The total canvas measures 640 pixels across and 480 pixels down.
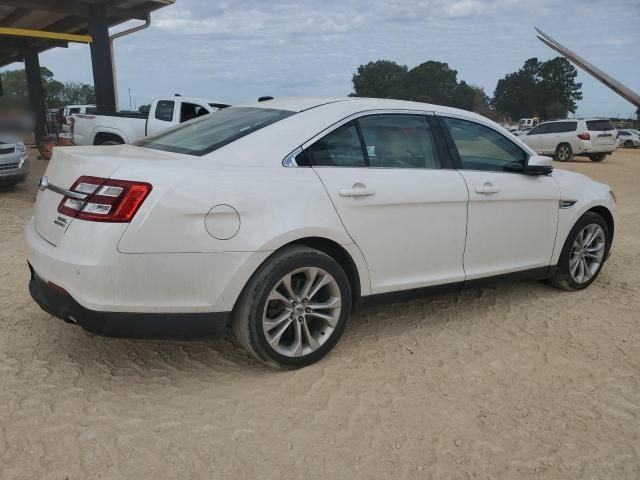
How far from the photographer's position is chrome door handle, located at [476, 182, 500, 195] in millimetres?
Result: 3840

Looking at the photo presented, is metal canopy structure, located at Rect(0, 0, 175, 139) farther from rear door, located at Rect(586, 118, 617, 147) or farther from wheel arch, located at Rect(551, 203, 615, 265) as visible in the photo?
rear door, located at Rect(586, 118, 617, 147)

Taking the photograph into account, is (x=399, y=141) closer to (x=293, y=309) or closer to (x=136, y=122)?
(x=293, y=309)

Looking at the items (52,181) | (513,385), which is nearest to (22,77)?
(52,181)

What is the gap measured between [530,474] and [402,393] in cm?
81

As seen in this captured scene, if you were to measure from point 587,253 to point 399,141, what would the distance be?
7.49 ft

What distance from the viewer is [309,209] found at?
10.1ft

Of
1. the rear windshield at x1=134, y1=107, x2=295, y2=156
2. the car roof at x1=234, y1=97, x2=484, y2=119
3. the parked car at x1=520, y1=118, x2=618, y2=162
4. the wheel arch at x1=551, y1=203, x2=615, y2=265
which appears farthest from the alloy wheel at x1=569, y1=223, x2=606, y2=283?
the parked car at x1=520, y1=118, x2=618, y2=162

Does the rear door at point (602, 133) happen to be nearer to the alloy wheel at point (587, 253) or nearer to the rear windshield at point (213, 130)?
the alloy wheel at point (587, 253)

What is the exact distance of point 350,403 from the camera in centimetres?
292

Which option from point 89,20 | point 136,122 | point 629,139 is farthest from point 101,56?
point 629,139

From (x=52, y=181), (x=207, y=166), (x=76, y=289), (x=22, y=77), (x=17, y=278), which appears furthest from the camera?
(x=22, y=77)

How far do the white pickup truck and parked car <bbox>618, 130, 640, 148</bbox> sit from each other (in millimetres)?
30094

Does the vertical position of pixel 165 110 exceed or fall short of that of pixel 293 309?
it exceeds it

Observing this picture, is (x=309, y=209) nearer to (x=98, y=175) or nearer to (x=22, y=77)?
(x=98, y=175)
